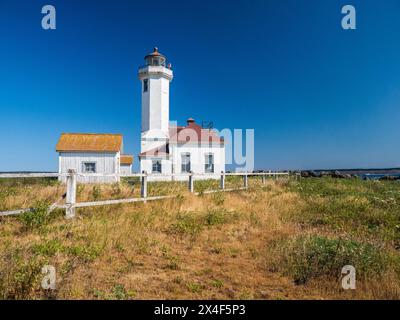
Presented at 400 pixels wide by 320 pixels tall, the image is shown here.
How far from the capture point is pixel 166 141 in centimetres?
2931

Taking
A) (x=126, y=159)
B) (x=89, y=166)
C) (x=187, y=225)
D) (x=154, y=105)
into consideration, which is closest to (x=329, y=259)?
(x=187, y=225)

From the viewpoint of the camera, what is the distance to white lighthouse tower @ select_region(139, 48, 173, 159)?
1142 inches

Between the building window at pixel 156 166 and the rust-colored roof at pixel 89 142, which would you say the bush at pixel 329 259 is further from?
the building window at pixel 156 166

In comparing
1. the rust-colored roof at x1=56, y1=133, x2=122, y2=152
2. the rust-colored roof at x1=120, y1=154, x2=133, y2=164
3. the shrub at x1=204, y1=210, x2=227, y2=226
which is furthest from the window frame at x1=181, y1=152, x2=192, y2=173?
the shrub at x1=204, y1=210, x2=227, y2=226

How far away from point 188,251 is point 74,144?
21.2m

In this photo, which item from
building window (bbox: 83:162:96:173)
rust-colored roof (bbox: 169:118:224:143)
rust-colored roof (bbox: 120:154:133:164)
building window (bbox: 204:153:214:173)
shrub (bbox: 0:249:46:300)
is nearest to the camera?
shrub (bbox: 0:249:46:300)

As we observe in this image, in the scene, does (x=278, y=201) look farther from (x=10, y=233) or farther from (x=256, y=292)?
(x=10, y=233)

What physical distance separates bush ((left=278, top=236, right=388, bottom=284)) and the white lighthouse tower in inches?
989

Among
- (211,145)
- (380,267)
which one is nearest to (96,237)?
(380,267)

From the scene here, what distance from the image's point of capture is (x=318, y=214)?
848cm

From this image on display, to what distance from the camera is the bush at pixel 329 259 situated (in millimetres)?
4039

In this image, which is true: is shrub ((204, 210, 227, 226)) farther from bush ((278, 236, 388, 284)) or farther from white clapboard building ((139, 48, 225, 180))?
white clapboard building ((139, 48, 225, 180))

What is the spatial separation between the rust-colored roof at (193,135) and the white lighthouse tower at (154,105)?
118 cm

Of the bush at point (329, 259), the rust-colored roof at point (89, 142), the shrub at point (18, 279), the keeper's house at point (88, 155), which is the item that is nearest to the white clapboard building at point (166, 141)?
the rust-colored roof at point (89, 142)
